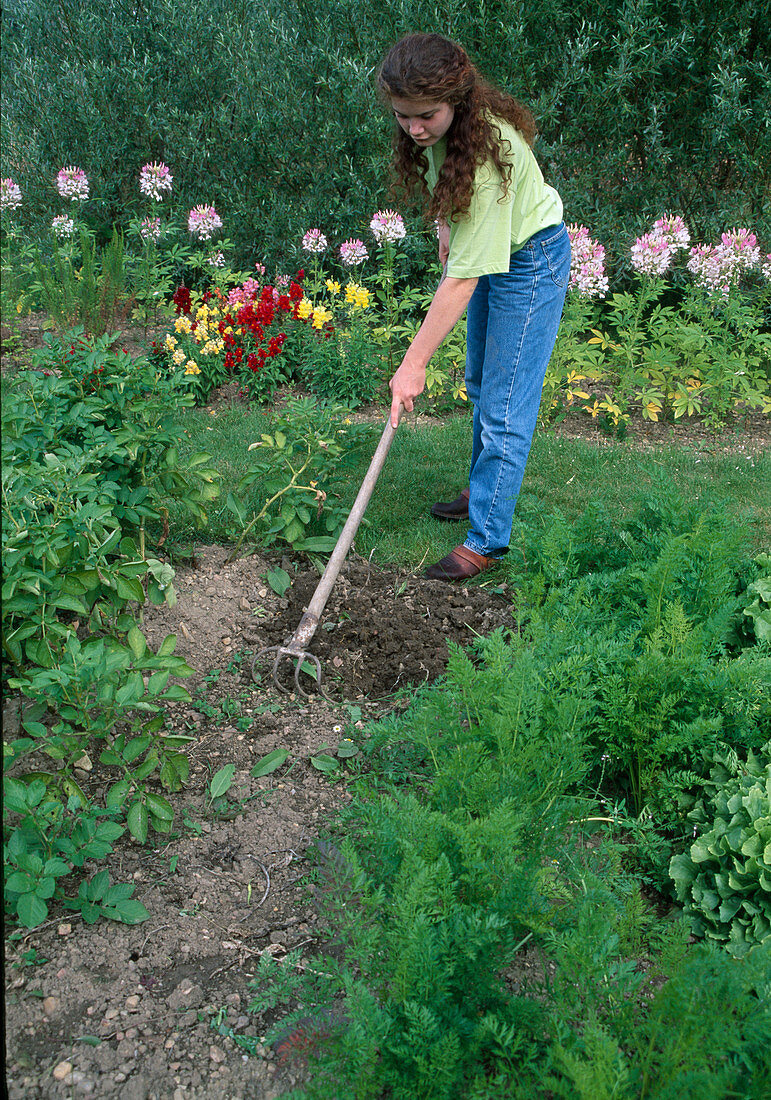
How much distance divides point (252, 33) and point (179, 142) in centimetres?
91

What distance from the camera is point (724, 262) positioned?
4855 millimetres

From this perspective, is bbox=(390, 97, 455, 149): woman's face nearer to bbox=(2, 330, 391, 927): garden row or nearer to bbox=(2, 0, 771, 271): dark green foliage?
bbox=(2, 330, 391, 927): garden row

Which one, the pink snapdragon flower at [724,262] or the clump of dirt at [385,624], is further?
the pink snapdragon flower at [724,262]

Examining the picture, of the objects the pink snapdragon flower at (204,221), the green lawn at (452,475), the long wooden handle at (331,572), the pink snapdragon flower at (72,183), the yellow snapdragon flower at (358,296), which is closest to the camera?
the long wooden handle at (331,572)

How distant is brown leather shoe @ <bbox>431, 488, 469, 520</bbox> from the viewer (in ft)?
12.4

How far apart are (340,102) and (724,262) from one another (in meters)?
2.80

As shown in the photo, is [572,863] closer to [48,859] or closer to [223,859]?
[223,859]

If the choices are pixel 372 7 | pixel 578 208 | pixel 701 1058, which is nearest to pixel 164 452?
pixel 701 1058

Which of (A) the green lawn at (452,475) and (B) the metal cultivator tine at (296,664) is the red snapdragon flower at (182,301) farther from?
(B) the metal cultivator tine at (296,664)

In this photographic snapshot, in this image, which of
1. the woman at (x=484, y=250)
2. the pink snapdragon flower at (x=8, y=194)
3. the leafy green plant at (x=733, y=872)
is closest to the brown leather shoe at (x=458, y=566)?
the woman at (x=484, y=250)

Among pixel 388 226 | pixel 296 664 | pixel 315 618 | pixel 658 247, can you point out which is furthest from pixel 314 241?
pixel 296 664

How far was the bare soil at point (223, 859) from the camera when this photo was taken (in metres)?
1.58

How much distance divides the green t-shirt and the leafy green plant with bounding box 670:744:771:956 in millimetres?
1699

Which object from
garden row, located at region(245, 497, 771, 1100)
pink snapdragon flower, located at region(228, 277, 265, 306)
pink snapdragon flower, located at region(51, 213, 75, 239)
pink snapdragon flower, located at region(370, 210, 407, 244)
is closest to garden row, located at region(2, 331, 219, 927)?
garden row, located at region(245, 497, 771, 1100)
